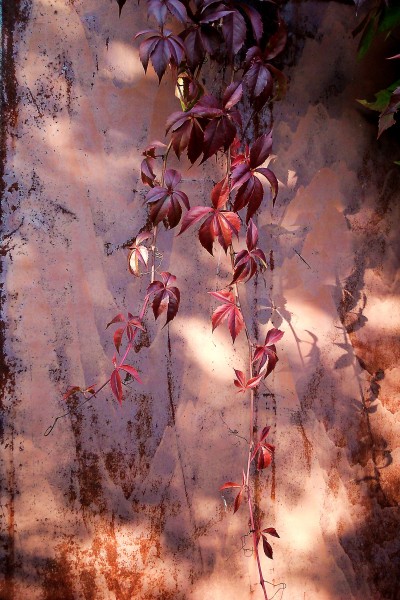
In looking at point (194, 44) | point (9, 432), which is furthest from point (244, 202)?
point (9, 432)

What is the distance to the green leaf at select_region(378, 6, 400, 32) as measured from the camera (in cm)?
116

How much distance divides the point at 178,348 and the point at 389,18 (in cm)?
90

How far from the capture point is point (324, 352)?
1.37m

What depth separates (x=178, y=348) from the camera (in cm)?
130

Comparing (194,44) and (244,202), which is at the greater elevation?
(194,44)

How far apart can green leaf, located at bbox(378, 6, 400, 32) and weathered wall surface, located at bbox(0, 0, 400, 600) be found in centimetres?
14

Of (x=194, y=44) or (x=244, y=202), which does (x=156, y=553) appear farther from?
(x=194, y=44)

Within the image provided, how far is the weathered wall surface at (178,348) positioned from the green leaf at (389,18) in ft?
0.45

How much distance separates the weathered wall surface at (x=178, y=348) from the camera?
121 centimetres

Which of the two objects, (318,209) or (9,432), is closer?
(9,432)

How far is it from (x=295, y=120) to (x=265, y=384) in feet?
2.20

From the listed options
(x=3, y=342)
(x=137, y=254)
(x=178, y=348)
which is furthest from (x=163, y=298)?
(x=3, y=342)

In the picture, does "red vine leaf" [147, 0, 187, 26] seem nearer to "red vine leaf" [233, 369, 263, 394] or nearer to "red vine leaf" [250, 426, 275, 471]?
"red vine leaf" [233, 369, 263, 394]

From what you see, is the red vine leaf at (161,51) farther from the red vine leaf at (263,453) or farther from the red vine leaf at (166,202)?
the red vine leaf at (263,453)
